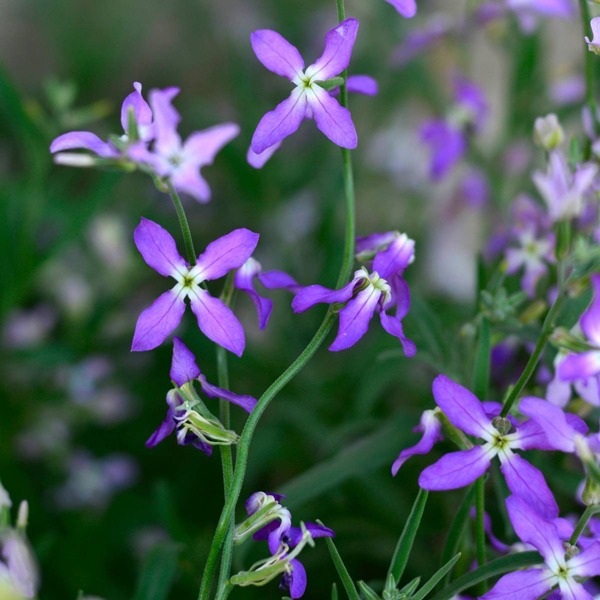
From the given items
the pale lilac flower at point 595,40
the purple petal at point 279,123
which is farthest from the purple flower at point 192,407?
the pale lilac flower at point 595,40

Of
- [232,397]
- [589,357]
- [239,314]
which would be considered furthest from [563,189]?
[239,314]

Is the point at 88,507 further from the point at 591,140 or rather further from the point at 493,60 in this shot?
the point at 493,60

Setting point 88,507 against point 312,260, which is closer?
point 88,507

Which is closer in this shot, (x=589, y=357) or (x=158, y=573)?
(x=589, y=357)

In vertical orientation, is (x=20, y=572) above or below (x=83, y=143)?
below

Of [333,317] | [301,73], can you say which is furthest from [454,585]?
[301,73]

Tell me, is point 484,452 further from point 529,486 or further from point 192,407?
point 192,407
